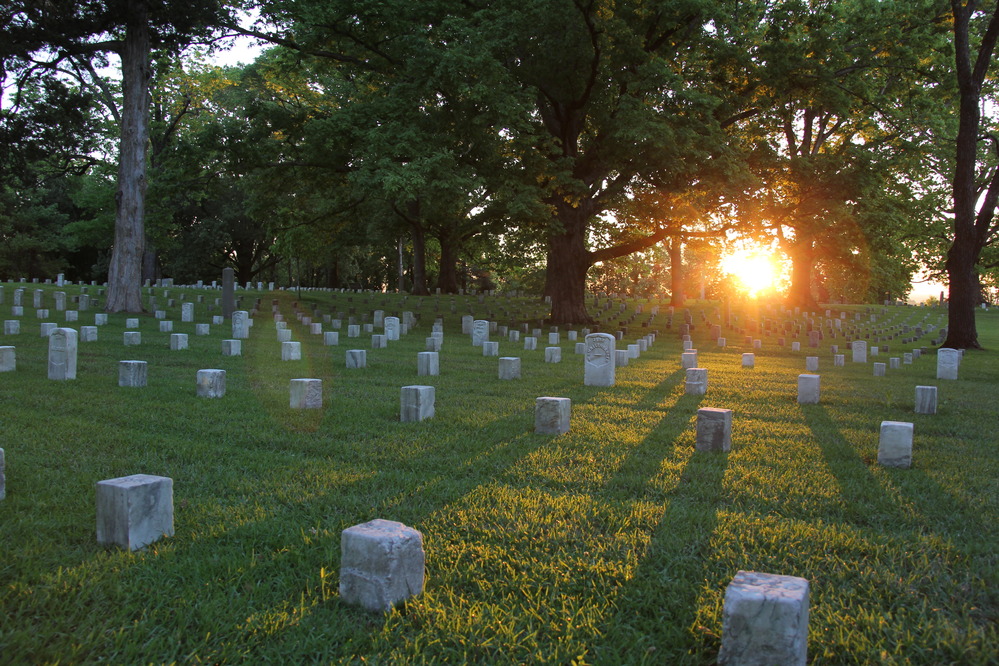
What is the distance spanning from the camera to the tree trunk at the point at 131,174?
19.8 m

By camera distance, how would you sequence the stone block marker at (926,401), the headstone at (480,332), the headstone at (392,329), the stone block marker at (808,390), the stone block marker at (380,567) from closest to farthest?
the stone block marker at (380,567) < the stone block marker at (926,401) < the stone block marker at (808,390) < the headstone at (392,329) < the headstone at (480,332)

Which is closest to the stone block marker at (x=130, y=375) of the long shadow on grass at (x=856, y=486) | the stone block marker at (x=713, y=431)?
the stone block marker at (x=713, y=431)

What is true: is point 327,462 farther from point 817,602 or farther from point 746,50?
point 746,50

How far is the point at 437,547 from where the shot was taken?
346 cm

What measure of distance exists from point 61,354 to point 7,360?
1.15m

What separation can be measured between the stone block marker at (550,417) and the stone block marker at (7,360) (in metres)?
7.25

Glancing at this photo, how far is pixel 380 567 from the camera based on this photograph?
2.88 metres

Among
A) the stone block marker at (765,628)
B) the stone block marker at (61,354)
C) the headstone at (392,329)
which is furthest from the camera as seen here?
the headstone at (392,329)

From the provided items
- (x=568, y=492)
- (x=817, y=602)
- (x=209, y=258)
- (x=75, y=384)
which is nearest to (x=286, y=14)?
(x=75, y=384)

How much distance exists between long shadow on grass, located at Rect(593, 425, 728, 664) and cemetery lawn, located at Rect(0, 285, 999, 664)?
0.01m

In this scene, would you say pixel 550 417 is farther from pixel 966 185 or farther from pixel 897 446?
pixel 966 185

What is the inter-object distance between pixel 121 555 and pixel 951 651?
3656 mm

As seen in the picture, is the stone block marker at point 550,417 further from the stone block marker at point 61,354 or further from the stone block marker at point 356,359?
the stone block marker at point 61,354

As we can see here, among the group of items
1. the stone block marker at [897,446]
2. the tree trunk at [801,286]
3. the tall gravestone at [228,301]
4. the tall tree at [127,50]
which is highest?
the tall tree at [127,50]
